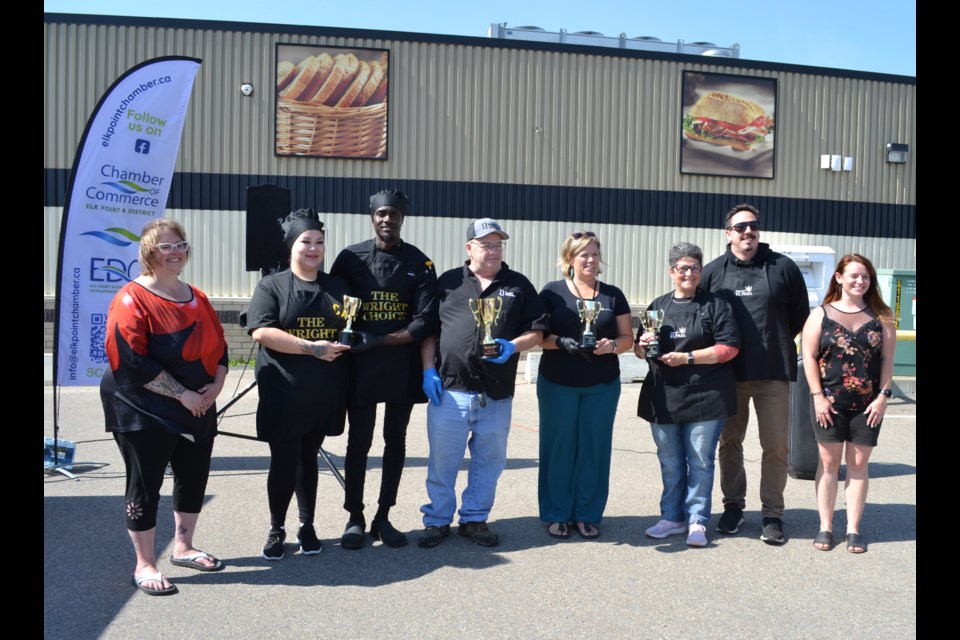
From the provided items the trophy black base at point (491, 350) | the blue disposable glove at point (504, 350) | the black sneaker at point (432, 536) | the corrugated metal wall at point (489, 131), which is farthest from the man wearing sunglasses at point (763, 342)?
the corrugated metal wall at point (489, 131)

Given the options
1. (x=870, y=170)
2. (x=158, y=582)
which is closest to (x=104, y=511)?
(x=158, y=582)

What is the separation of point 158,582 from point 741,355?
368 centimetres

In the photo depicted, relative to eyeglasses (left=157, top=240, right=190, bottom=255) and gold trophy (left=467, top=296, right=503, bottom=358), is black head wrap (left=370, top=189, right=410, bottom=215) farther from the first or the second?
eyeglasses (left=157, top=240, right=190, bottom=255)

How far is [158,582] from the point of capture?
4.21m

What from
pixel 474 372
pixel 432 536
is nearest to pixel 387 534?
pixel 432 536

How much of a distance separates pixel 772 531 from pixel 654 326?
1488 mm

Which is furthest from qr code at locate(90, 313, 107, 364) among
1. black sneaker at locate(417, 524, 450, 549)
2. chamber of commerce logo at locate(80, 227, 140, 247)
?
black sneaker at locate(417, 524, 450, 549)

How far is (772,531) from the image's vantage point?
5.18 metres

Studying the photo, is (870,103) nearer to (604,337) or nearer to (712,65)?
(712,65)

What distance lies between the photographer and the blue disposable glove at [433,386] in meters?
4.99

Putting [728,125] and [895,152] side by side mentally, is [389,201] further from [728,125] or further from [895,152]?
[895,152]

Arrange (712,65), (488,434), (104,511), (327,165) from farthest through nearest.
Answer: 1. (712,65)
2. (327,165)
3. (104,511)
4. (488,434)

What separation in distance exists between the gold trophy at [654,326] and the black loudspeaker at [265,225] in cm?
405

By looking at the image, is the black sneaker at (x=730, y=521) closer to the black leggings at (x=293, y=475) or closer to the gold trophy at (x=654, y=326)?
the gold trophy at (x=654, y=326)
